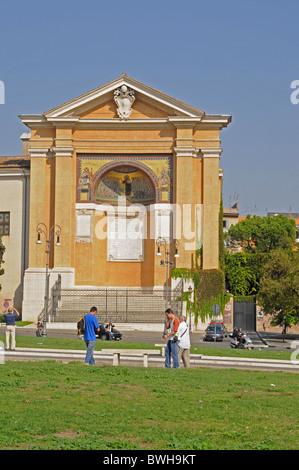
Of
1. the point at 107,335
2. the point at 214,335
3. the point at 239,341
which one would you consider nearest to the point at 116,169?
the point at 214,335

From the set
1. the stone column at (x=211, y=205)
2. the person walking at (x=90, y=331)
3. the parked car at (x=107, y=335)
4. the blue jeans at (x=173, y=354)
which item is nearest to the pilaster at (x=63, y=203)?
the stone column at (x=211, y=205)

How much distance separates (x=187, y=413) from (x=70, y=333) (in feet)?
111

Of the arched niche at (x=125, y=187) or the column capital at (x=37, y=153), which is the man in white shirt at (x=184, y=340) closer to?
the arched niche at (x=125, y=187)

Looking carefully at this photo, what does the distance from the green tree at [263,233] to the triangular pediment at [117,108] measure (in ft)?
135

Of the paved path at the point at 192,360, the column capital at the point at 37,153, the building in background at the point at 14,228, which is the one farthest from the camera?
the building in background at the point at 14,228

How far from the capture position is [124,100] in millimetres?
55531

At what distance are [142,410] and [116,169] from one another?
45616 mm

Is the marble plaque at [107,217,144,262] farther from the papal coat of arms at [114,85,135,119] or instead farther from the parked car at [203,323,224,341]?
the parked car at [203,323,224,341]


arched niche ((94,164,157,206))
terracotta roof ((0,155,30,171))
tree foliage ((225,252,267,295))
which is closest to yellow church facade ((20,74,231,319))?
arched niche ((94,164,157,206))

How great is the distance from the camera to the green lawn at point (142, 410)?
9.77 m

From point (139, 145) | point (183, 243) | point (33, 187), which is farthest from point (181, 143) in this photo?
point (33, 187)

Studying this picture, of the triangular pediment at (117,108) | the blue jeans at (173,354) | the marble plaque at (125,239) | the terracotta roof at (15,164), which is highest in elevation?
the triangular pediment at (117,108)

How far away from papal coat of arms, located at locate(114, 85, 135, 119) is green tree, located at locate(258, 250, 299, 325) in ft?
50.9
